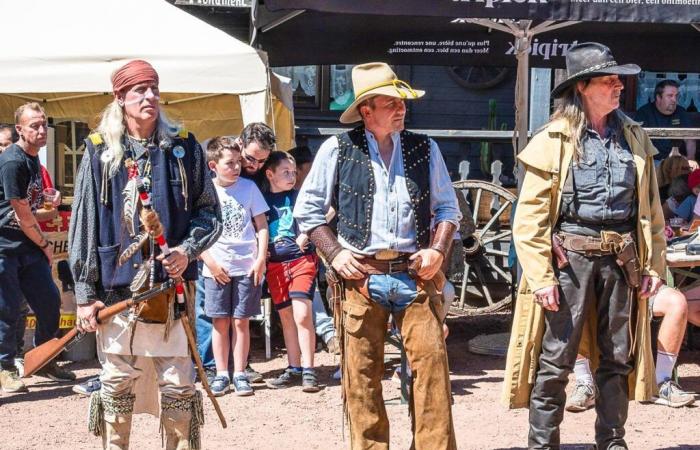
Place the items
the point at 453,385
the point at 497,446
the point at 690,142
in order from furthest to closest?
the point at 690,142, the point at 453,385, the point at 497,446

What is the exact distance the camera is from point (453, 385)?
7160mm

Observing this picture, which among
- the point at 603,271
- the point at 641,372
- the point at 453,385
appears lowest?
the point at 453,385

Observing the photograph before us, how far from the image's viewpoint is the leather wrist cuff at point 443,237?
475cm

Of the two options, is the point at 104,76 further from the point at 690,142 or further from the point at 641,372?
the point at 690,142

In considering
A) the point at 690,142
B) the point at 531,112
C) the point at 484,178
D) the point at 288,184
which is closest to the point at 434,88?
the point at 484,178

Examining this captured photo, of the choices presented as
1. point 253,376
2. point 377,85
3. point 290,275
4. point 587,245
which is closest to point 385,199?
point 377,85

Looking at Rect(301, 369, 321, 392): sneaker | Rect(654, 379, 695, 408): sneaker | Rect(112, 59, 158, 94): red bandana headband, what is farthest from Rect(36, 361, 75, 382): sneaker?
Rect(654, 379, 695, 408): sneaker

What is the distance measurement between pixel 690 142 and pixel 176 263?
721 centimetres

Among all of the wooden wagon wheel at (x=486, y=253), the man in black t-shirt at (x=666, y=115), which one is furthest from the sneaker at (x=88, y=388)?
the man in black t-shirt at (x=666, y=115)

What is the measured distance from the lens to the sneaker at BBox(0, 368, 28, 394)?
23.5 feet

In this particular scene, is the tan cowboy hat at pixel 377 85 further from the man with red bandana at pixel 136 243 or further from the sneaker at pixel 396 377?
the sneaker at pixel 396 377

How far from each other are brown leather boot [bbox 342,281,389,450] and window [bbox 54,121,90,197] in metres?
6.60

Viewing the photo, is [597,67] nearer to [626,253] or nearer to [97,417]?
[626,253]

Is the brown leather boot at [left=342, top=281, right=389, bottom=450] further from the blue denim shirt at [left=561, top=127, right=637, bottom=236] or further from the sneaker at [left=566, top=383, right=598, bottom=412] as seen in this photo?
the sneaker at [left=566, top=383, right=598, bottom=412]
